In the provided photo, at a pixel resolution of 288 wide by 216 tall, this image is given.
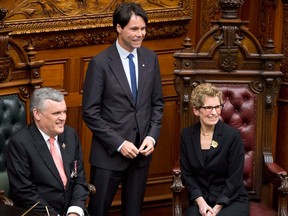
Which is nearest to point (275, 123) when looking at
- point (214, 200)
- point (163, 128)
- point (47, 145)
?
point (163, 128)

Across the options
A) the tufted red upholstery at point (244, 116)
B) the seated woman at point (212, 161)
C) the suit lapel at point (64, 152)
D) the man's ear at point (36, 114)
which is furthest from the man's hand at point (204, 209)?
the man's ear at point (36, 114)

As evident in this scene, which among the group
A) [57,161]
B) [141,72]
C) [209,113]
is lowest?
[57,161]

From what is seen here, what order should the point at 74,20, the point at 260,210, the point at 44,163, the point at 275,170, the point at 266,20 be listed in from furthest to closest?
the point at 266,20 < the point at 74,20 < the point at 275,170 < the point at 260,210 < the point at 44,163

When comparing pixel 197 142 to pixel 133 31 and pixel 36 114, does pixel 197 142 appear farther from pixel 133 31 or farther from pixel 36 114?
pixel 36 114

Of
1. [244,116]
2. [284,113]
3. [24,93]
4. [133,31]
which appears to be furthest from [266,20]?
[24,93]

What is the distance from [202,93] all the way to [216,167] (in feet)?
1.42

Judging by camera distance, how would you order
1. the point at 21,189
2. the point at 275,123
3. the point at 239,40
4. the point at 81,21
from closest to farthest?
the point at 21,189 → the point at 239,40 → the point at 81,21 → the point at 275,123

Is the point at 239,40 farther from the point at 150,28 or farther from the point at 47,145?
the point at 47,145

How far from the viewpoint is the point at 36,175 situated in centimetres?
570

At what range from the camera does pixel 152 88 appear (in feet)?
20.4

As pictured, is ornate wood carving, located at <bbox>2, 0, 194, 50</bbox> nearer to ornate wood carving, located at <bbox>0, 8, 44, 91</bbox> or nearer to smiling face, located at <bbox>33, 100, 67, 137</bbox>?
ornate wood carving, located at <bbox>0, 8, 44, 91</bbox>

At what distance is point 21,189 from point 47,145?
0.28m

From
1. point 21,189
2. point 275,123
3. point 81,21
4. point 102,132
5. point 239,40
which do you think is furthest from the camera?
point 275,123

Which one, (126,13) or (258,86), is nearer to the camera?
(126,13)
